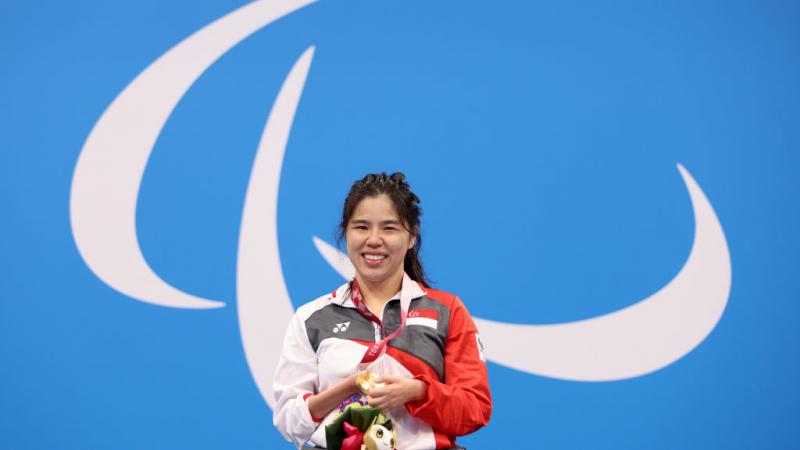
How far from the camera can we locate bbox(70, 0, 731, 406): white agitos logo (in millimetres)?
2938

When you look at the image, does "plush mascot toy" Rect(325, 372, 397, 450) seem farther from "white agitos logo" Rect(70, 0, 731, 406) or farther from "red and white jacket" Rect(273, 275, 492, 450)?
"white agitos logo" Rect(70, 0, 731, 406)

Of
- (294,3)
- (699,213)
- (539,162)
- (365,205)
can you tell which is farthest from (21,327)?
(699,213)

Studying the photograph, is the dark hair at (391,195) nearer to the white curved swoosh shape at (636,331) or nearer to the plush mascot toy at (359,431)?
the plush mascot toy at (359,431)

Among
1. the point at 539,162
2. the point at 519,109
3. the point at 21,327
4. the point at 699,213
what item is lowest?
the point at 21,327

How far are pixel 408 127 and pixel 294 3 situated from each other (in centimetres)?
67

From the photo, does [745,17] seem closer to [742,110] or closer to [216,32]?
[742,110]

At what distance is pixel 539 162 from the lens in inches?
118

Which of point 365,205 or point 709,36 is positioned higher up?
point 709,36

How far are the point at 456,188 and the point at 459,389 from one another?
4.64ft

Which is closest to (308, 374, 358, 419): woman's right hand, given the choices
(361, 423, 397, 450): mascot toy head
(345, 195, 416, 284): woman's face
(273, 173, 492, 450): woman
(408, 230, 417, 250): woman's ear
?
(273, 173, 492, 450): woman

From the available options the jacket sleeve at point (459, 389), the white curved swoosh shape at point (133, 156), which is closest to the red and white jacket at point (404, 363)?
the jacket sleeve at point (459, 389)

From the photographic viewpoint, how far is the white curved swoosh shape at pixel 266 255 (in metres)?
2.93

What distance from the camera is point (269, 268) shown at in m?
2.96

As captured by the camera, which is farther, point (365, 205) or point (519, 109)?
point (519, 109)
